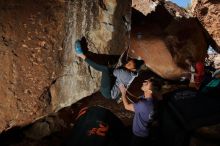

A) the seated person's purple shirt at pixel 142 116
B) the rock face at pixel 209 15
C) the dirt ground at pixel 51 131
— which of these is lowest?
the dirt ground at pixel 51 131

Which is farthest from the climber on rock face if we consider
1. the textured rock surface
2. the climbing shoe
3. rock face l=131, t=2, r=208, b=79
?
the textured rock surface

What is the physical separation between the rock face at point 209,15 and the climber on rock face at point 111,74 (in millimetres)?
4521

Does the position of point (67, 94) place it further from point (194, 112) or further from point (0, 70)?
point (194, 112)

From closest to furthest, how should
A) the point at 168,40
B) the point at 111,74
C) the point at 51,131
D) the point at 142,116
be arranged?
1. the point at 142,116
2. the point at 111,74
3. the point at 51,131
4. the point at 168,40

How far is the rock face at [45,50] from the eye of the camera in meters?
3.98

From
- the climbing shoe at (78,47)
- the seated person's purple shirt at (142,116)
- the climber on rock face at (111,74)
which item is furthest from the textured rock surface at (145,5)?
the seated person's purple shirt at (142,116)

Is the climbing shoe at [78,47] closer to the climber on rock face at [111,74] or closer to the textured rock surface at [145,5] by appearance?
the climber on rock face at [111,74]

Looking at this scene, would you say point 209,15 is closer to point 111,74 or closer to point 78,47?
point 111,74

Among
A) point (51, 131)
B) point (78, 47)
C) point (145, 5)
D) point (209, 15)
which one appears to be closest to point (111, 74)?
point (78, 47)

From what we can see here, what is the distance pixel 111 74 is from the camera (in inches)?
178

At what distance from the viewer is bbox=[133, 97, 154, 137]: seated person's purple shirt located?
3684mm

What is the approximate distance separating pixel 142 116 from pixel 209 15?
5504 mm

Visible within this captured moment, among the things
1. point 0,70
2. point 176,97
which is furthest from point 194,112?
point 0,70

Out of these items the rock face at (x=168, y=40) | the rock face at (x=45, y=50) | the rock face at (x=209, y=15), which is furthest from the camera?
the rock face at (x=209, y=15)
